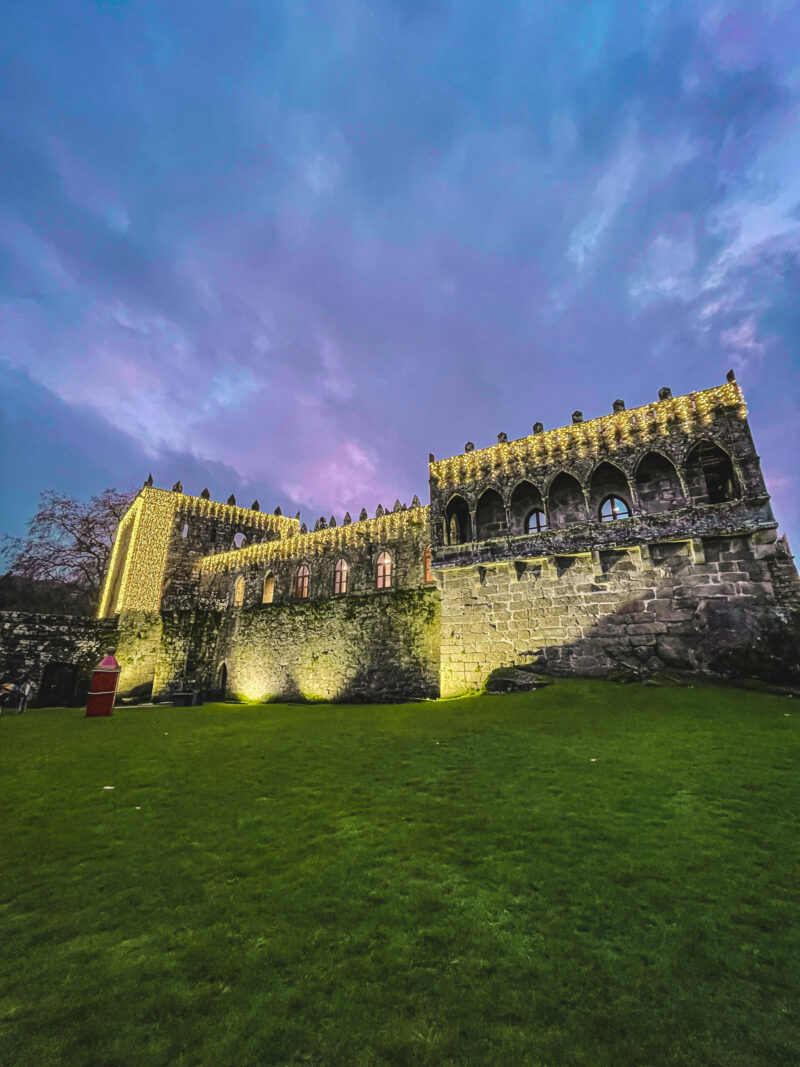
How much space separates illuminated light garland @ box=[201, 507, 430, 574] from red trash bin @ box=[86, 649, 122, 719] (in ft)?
41.3

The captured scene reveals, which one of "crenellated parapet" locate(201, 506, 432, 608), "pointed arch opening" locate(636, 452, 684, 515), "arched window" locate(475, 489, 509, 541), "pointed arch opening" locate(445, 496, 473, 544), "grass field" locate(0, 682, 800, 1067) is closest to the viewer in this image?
"grass field" locate(0, 682, 800, 1067)

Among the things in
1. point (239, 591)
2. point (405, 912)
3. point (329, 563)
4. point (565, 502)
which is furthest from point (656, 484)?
point (239, 591)

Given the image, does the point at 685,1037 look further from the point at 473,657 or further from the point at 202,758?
the point at 473,657

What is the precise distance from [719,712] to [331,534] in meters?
19.5

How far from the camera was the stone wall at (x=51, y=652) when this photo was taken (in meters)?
18.2

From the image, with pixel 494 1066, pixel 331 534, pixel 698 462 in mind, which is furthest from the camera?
pixel 331 534

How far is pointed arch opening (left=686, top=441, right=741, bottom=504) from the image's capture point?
13.1m

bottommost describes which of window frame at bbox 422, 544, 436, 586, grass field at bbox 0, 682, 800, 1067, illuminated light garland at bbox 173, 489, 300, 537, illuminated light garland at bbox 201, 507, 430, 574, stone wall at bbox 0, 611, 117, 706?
grass field at bbox 0, 682, 800, 1067

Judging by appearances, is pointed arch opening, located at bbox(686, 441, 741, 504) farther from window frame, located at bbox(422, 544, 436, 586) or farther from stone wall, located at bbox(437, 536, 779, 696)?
window frame, located at bbox(422, 544, 436, 586)

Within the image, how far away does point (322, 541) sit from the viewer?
83.5 feet

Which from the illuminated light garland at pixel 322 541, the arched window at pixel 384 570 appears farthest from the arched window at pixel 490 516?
the arched window at pixel 384 570

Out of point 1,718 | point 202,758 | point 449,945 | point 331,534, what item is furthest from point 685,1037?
point 331,534

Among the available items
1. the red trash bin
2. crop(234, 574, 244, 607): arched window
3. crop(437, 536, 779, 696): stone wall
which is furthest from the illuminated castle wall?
the red trash bin

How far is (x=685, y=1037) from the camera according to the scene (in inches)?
79.8
